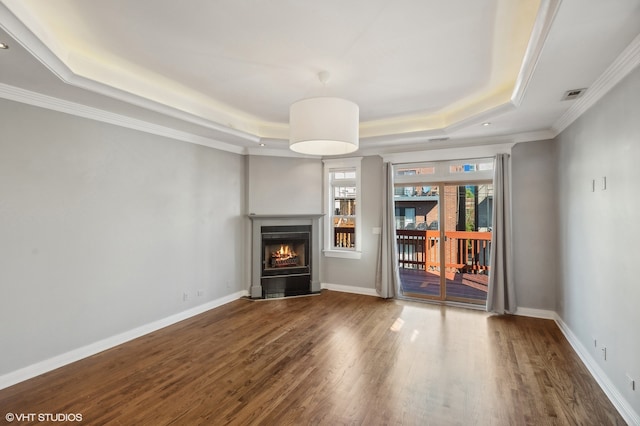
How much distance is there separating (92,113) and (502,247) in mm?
5604

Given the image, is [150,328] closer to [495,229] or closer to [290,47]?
[290,47]

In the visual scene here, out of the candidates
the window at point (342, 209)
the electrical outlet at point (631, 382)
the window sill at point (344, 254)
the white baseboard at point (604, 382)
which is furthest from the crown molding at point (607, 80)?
the window sill at point (344, 254)

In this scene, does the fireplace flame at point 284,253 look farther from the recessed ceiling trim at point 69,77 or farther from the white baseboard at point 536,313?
the white baseboard at point 536,313

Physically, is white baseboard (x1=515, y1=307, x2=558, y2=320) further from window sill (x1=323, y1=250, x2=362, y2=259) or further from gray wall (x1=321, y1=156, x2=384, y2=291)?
window sill (x1=323, y1=250, x2=362, y2=259)

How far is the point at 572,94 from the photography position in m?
2.96

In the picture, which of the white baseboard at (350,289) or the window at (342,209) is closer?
the white baseboard at (350,289)

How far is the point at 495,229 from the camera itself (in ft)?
15.4

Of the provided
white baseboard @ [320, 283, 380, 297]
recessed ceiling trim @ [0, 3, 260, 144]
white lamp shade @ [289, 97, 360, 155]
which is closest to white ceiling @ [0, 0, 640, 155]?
recessed ceiling trim @ [0, 3, 260, 144]

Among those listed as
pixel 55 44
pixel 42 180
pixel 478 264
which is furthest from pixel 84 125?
pixel 478 264

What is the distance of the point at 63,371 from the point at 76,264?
1.03m

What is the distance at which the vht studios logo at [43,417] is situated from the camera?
2.33 meters

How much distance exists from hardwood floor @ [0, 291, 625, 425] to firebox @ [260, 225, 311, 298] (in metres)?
1.32

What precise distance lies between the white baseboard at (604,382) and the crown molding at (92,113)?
17.7ft

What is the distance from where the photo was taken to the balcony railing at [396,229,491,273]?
533 centimetres
